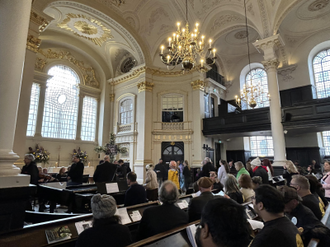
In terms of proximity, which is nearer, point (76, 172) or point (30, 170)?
point (30, 170)

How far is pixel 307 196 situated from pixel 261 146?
1373 cm

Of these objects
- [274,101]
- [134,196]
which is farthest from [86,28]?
[134,196]

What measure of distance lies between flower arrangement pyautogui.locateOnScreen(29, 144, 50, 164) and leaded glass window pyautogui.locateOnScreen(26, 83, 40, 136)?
104 cm

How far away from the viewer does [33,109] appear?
12.7 m

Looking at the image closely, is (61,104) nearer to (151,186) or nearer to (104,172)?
(104,172)

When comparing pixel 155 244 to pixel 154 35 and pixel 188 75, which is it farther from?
pixel 154 35

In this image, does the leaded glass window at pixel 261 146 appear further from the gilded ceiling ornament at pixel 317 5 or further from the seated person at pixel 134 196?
the seated person at pixel 134 196

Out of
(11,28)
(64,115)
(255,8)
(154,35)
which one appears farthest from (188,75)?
(11,28)

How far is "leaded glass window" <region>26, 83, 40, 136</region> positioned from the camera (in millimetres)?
12444

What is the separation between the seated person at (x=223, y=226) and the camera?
1.07 m

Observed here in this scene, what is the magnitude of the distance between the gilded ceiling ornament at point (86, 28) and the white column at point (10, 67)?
1027cm

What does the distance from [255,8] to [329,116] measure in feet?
20.6

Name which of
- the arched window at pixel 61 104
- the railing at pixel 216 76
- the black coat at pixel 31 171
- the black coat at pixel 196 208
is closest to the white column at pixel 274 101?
the railing at pixel 216 76

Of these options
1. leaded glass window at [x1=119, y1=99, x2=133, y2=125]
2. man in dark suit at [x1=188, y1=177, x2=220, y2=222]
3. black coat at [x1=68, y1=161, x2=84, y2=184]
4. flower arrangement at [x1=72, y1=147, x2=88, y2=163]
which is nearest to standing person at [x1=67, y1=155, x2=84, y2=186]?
black coat at [x1=68, y1=161, x2=84, y2=184]
